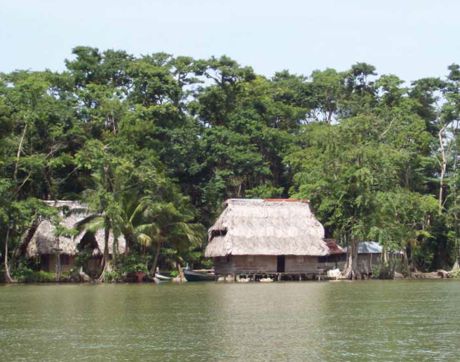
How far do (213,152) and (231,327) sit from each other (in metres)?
28.1

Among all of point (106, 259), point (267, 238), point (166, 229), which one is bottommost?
point (106, 259)

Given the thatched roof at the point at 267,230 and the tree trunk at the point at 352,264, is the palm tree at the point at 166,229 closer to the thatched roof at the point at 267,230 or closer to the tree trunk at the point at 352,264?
the thatched roof at the point at 267,230

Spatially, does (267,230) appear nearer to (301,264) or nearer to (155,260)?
(301,264)

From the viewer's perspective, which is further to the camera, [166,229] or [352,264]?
[352,264]

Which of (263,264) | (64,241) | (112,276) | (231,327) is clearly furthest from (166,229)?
(231,327)

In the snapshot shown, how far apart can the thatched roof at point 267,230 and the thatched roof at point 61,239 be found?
188 inches

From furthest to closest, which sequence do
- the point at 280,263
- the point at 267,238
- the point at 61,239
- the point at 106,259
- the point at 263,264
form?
the point at 280,263, the point at 263,264, the point at 267,238, the point at 61,239, the point at 106,259

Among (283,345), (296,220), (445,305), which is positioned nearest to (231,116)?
(296,220)

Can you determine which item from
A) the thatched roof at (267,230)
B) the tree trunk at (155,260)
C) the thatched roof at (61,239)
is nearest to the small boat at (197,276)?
the thatched roof at (267,230)

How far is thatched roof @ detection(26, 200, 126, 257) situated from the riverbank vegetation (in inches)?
30.6

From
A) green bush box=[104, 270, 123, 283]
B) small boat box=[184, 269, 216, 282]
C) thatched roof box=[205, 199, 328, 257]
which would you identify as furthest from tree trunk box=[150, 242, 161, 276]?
green bush box=[104, 270, 123, 283]

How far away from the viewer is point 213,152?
45.2 meters

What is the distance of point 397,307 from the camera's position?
22250mm

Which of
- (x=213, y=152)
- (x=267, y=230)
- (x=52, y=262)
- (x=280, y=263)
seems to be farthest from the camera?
(x=213, y=152)
